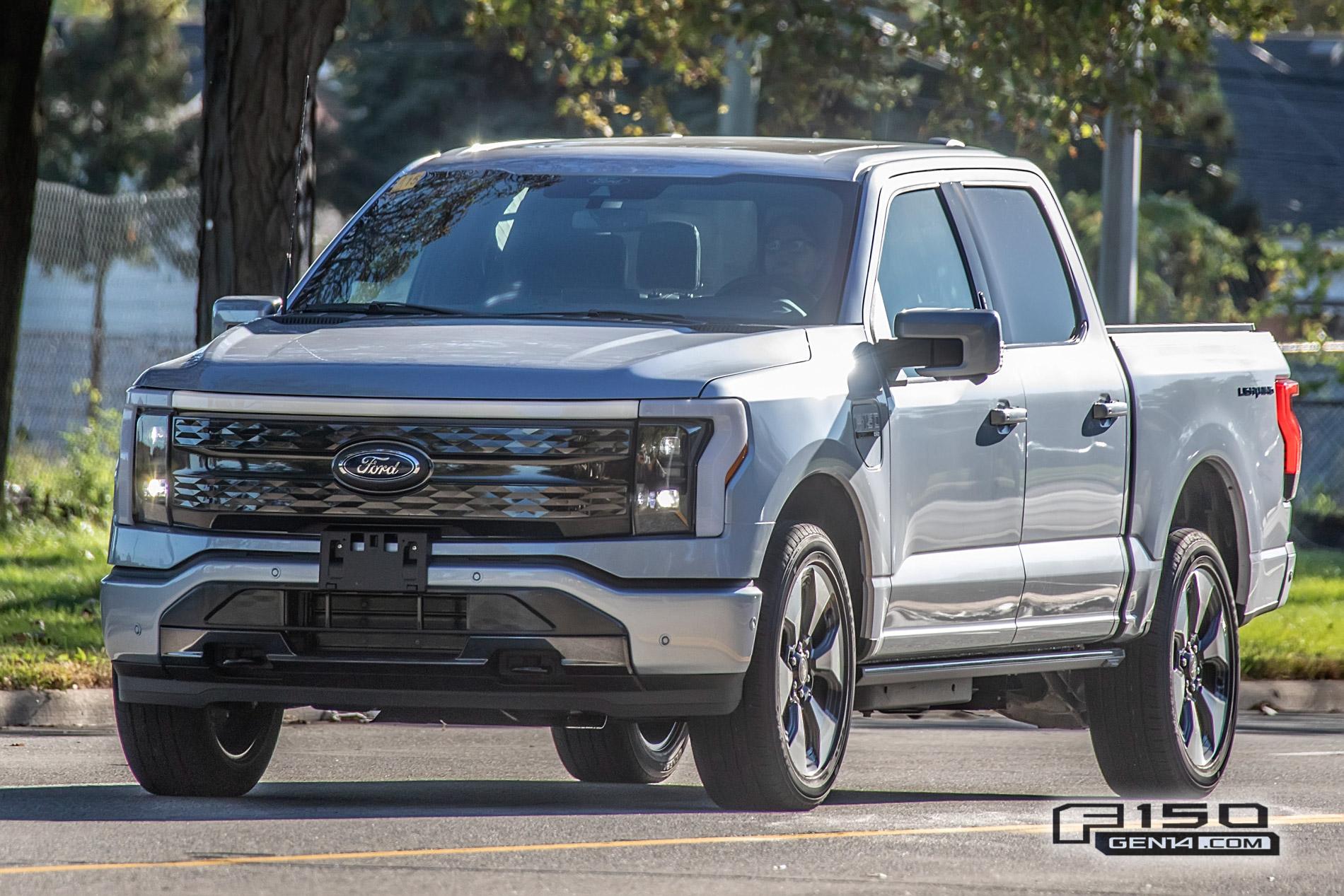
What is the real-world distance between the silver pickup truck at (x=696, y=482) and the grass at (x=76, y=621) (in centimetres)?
335

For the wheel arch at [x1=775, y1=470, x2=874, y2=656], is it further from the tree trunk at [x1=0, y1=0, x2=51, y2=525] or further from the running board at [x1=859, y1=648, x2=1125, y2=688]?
the tree trunk at [x1=0, y1=0, x2=51, y2=525]

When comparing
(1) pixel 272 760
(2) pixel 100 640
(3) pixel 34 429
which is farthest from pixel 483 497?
(3) pixel 34 429

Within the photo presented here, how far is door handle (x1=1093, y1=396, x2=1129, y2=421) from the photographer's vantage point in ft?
28.4

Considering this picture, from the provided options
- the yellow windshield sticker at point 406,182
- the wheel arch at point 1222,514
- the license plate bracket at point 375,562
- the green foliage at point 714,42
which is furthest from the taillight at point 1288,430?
the green foliage at point 714,42

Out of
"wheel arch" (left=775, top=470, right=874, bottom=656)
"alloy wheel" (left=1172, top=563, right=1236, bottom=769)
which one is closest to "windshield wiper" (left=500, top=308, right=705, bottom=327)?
"wheel arch" (left=775, top=470, right=874, bottom=656)

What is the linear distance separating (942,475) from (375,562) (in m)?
1.98

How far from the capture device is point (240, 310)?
8.00m

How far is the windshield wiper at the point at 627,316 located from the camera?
757 centimetres

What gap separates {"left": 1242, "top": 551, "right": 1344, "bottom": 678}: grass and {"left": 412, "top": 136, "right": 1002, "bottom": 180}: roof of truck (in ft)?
18.4

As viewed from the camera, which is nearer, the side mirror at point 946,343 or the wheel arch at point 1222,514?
the side mirror at point 946,343

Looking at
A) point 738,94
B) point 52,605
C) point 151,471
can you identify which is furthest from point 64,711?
point 738,94

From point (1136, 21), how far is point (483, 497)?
1070 centimetres

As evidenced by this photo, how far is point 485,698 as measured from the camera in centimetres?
684

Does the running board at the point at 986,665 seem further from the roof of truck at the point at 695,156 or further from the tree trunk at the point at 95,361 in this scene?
the tree trunk at the point at 95,361
